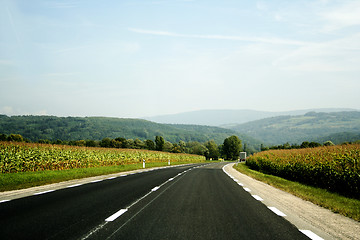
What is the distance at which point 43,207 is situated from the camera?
7.45 meters

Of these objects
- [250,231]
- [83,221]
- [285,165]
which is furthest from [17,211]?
[285,165]

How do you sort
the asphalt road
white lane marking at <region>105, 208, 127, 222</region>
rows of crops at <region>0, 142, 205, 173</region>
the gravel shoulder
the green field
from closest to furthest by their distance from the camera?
1. the asphalt road
2. the gravel shoulder
3. white lane marking at <region>105, 208, 127, 222</region>
4. the green field
5. rows of crops at <region>0, 142, 205, 173</region>

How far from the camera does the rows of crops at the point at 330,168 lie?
11.8m

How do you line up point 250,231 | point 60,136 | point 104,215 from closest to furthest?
point 250,231 < point 104,215 < point 60,136

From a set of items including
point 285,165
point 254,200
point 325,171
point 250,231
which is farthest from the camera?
point 285,165

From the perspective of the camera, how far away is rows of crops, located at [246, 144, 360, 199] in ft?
38.8

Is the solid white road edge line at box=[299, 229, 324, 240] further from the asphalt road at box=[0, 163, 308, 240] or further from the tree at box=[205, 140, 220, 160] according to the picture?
the tree at box=[205, 140, 220, 160]

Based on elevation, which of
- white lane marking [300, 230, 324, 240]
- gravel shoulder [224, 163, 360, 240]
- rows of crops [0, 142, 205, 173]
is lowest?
gravel shoulder [224, 163, 360, 240]

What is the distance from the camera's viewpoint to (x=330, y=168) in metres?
13.7

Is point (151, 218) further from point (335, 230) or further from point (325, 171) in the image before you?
point (325, 171)

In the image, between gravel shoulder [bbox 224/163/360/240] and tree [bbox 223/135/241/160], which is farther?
tree [bbox 223/135/241/160]

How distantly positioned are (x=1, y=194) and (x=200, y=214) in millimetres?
6952

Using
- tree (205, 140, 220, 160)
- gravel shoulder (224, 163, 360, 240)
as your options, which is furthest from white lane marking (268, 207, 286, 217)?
tree (205, 140, 220, 160)

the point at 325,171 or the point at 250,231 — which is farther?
the point at 325,171
